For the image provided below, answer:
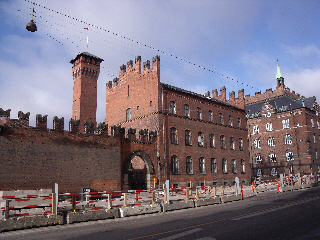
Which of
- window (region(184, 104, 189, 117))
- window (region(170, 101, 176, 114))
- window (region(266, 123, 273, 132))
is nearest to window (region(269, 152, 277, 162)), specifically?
window (region(266, 123, 273, 132))

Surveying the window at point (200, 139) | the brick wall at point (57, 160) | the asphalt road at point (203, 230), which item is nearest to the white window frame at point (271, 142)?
the window at point (200, 139)

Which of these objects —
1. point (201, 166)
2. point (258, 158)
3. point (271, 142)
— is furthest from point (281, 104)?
point (201, 166)

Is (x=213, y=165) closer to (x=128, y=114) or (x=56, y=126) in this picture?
(x=128, y=114)

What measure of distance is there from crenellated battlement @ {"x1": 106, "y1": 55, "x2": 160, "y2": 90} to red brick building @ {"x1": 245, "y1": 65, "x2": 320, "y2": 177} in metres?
34.0

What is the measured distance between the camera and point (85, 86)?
34500 mm

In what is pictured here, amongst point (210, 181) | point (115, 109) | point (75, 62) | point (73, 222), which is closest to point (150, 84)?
point (115, 109)

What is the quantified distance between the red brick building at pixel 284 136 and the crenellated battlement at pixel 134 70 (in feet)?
112

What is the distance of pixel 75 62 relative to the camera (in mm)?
A: 36219

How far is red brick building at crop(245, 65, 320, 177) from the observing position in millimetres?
51375

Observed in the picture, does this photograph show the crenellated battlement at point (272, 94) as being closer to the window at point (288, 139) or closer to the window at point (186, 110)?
the window at point (288, 139)

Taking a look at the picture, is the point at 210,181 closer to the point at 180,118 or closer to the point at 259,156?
the point at 180,118

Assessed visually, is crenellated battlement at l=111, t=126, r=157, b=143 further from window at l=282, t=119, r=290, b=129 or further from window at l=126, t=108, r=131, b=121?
window at l=282, t=119, r=290, b=129

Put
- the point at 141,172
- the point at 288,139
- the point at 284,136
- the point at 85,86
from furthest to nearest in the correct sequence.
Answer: the point at 284,136 < the point at 288,139 < the point at 85,86 < the point at 141,172

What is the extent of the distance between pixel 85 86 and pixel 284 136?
39159 mm
